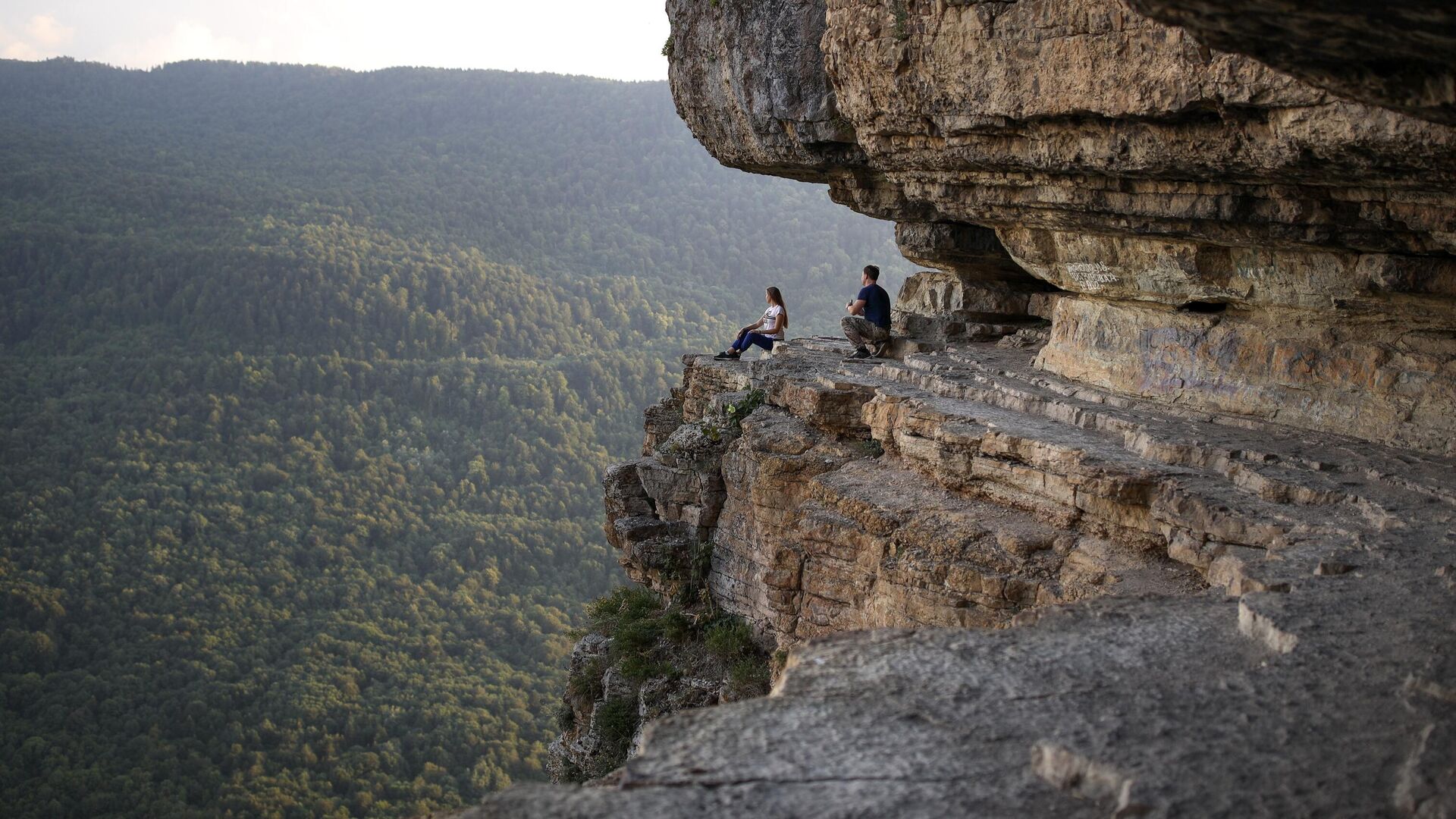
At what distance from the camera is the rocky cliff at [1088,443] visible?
395cm

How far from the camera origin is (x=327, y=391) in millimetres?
61062

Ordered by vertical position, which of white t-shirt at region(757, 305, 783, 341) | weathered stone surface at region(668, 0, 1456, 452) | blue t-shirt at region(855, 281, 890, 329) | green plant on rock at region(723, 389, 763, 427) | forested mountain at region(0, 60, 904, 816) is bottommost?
forested mountain at region(0, 60, 904, 816)

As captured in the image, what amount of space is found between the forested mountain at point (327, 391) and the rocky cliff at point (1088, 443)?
21.1m

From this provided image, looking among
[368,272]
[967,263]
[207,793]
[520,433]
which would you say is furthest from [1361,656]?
[368,272]

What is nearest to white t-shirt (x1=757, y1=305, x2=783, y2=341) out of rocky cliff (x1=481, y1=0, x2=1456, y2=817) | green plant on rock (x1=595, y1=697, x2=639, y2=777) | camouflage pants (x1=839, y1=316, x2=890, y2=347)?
rocky cliff (x1=481, y1=0, x2=1456, y2=817)

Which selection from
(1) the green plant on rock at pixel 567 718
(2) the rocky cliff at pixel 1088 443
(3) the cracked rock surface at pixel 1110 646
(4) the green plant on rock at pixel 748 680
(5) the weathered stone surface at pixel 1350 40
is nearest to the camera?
(5) the weathered stone surface at pixel 1350 40

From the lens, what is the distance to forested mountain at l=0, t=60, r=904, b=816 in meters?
31.8

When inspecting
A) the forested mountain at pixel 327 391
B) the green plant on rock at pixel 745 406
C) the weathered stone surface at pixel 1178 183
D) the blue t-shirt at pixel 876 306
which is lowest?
the forested mountain at pixel 327 391

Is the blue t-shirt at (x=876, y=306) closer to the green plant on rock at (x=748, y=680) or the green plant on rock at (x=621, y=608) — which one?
the green plant on rock at (x=621, y=608)

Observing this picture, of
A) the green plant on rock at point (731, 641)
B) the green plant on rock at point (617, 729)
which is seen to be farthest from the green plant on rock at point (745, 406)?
the green plant on rock at point (617, 729)

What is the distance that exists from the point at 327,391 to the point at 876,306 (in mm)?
53281

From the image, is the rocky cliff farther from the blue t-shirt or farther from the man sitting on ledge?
the blue t-shirt

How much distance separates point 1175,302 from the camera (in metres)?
9.65

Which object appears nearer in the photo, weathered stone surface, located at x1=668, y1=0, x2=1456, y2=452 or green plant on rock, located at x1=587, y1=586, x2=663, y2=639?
weathered stone surface, located at x1=668, y1=0, x2=1456, y2=452
